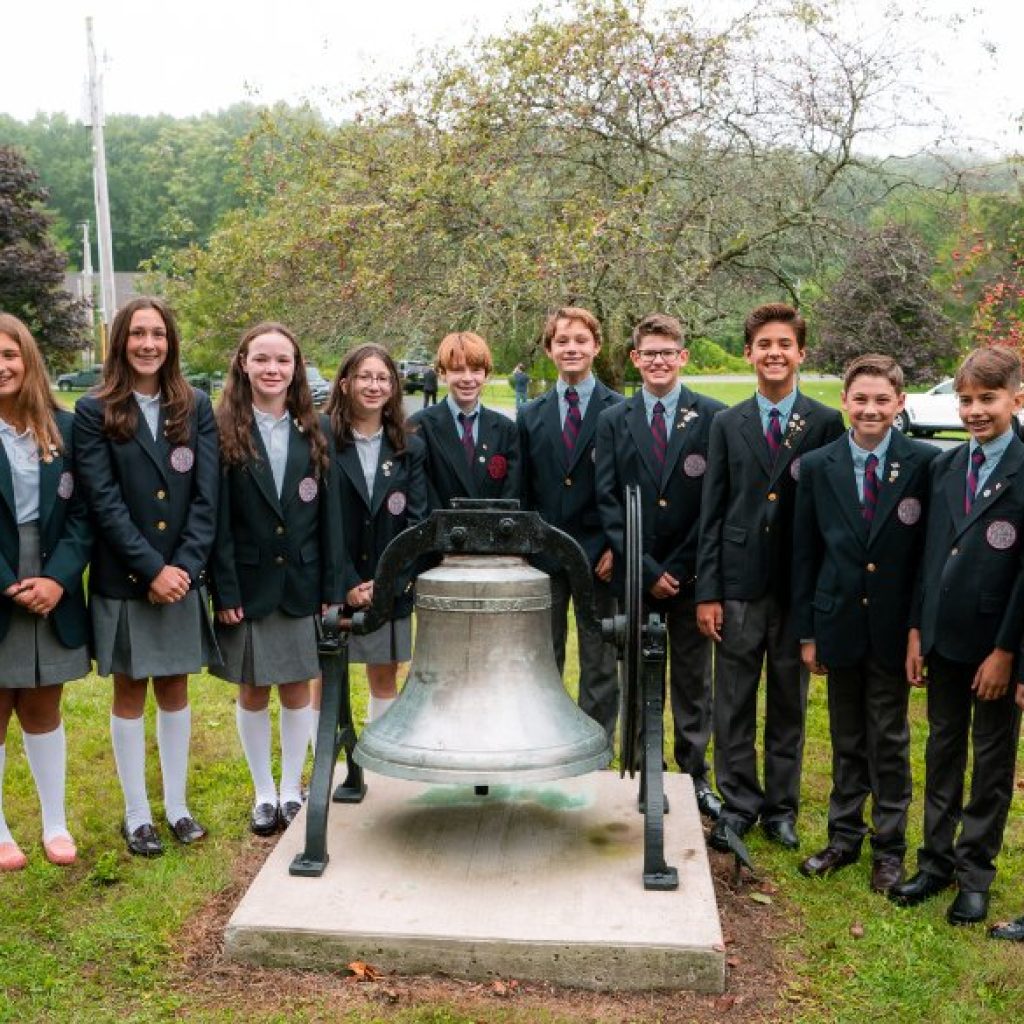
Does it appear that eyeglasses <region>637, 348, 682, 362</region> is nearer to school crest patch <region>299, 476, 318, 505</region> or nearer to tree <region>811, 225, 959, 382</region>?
school crest patch <region>299, 476, 318, 505</region>

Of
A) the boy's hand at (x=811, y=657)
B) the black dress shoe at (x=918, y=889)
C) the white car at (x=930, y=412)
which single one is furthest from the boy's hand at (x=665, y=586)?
the white car at (x=930, y=412)

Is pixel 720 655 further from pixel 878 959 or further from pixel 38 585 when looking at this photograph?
pixel 38 585

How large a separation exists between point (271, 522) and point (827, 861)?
2.48 meters

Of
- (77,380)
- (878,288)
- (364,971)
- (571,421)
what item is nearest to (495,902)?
(364,971)

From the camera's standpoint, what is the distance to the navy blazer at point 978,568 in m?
3.97

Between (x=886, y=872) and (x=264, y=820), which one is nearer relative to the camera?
(x=886, y=872)

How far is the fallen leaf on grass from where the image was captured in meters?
3.72

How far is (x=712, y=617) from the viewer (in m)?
4.84

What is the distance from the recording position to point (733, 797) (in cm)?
495

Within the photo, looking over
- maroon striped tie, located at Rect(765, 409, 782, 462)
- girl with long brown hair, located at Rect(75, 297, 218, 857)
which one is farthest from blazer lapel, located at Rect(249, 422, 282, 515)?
maroon striped tie, located at Rect(765, 409, 782, 462)

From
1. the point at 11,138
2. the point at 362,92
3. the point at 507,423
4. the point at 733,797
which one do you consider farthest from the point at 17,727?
the point at 11,138

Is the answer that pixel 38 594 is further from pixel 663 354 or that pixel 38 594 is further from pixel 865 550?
pixel 865 550

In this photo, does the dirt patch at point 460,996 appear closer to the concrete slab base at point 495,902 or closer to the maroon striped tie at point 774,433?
the concrete slab base at point 495,902

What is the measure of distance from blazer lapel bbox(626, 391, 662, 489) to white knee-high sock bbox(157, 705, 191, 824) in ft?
6.91
